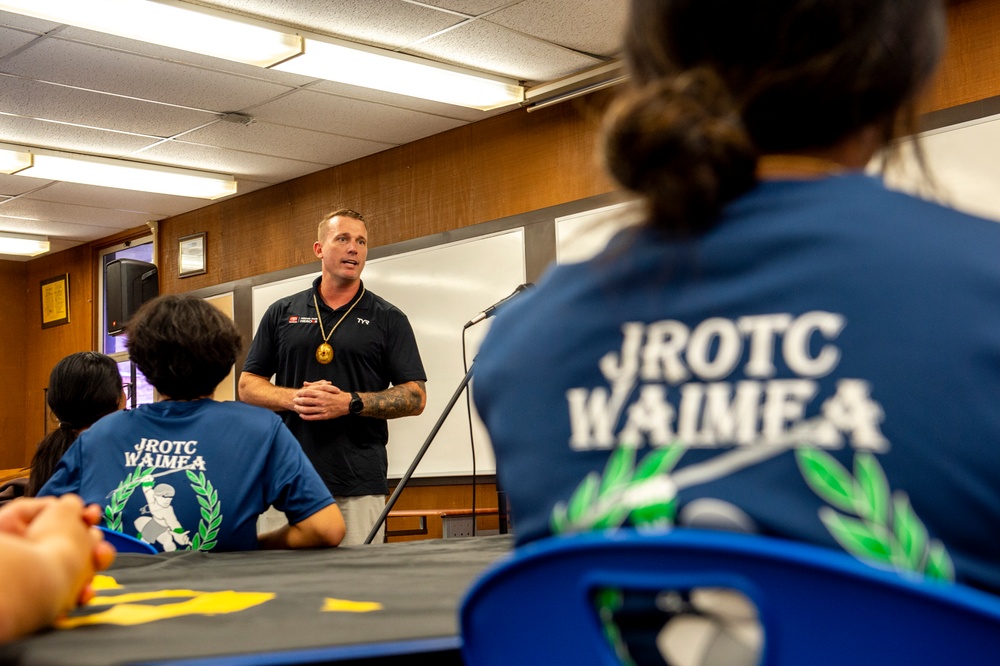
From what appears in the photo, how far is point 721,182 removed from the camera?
2.00 feet

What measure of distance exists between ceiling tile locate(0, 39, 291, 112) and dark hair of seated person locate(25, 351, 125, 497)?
6.23 feet

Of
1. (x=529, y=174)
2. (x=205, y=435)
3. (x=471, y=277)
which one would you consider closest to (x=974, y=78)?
(x=529, y=174)

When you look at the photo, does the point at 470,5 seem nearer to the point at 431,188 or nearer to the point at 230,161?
the point at 431,188

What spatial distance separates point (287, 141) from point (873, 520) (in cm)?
525

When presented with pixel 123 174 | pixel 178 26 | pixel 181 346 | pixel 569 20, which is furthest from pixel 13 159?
pixel 181 346

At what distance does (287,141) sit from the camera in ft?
17.9

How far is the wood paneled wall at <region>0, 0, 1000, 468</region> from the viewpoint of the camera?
366cm

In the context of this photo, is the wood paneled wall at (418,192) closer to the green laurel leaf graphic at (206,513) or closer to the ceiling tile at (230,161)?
the ceiling tile at (230,161)

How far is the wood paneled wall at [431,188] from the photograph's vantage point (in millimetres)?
3658

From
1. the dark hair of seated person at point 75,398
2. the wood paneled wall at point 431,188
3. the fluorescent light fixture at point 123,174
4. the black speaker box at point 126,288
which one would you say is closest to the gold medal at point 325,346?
the dark hair of seated person at point 75,398

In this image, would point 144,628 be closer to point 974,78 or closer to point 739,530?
point 739,530

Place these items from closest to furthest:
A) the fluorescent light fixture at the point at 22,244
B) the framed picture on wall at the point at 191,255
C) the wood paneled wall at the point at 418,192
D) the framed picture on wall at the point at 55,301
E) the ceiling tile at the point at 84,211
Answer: the wood paneled wall at the point at 418,192
the ceiling tile at the point at 84,211
the framed picture on wall at the point at 191,255
the fluorescent light fixture at the point at 22,244
the framed picture on wall at the point at 55,301

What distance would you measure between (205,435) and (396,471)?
3677mm

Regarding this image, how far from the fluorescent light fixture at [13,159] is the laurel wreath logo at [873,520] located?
569 cm
